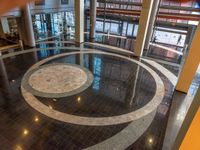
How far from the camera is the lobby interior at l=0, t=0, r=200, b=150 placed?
4.65 metres

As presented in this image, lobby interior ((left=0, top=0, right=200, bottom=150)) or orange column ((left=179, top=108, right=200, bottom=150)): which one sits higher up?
orange column ((left=179, top=108, right=200, bottom=150))

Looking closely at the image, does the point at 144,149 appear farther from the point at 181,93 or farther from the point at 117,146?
the point at 181,93

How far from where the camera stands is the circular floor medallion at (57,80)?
6.75m

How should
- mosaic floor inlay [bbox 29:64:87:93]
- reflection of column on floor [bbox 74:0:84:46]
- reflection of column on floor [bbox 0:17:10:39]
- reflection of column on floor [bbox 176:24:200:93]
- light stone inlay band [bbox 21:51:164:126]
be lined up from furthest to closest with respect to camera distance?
reflection of column on floor [bbox 0:17:10:39]
reflection of column on floor [bbox 74:0:84:46]
mosaic floor inlay [bbox 29:64:87:93]
reflection of column on floor [bbox 176:24:200:93]
light stone inlay band [bbox 21:51:164:126]

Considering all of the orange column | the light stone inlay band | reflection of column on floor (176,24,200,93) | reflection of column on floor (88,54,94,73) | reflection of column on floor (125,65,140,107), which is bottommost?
the light stone inlay band

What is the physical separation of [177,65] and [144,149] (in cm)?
729

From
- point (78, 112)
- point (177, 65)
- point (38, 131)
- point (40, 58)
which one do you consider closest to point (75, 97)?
point (78, 112)

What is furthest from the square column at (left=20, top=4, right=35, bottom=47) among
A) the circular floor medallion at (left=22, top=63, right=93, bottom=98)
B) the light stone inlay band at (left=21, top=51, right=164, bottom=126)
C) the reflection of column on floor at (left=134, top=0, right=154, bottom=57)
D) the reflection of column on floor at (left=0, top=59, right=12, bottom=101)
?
the reflection of column on floor at (left=134, top=0, right=154, bottom=57)

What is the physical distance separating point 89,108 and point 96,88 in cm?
148

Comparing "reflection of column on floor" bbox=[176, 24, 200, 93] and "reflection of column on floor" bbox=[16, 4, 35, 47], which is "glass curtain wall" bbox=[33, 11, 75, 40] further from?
"reflection of column on floor" bbox=[176, 24, 200, 93]

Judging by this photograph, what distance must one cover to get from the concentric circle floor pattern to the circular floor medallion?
330 millimetres

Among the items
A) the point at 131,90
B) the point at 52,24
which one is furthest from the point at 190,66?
the point at 52,24

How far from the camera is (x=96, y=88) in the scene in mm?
7219

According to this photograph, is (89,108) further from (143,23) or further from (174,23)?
(174,23)
